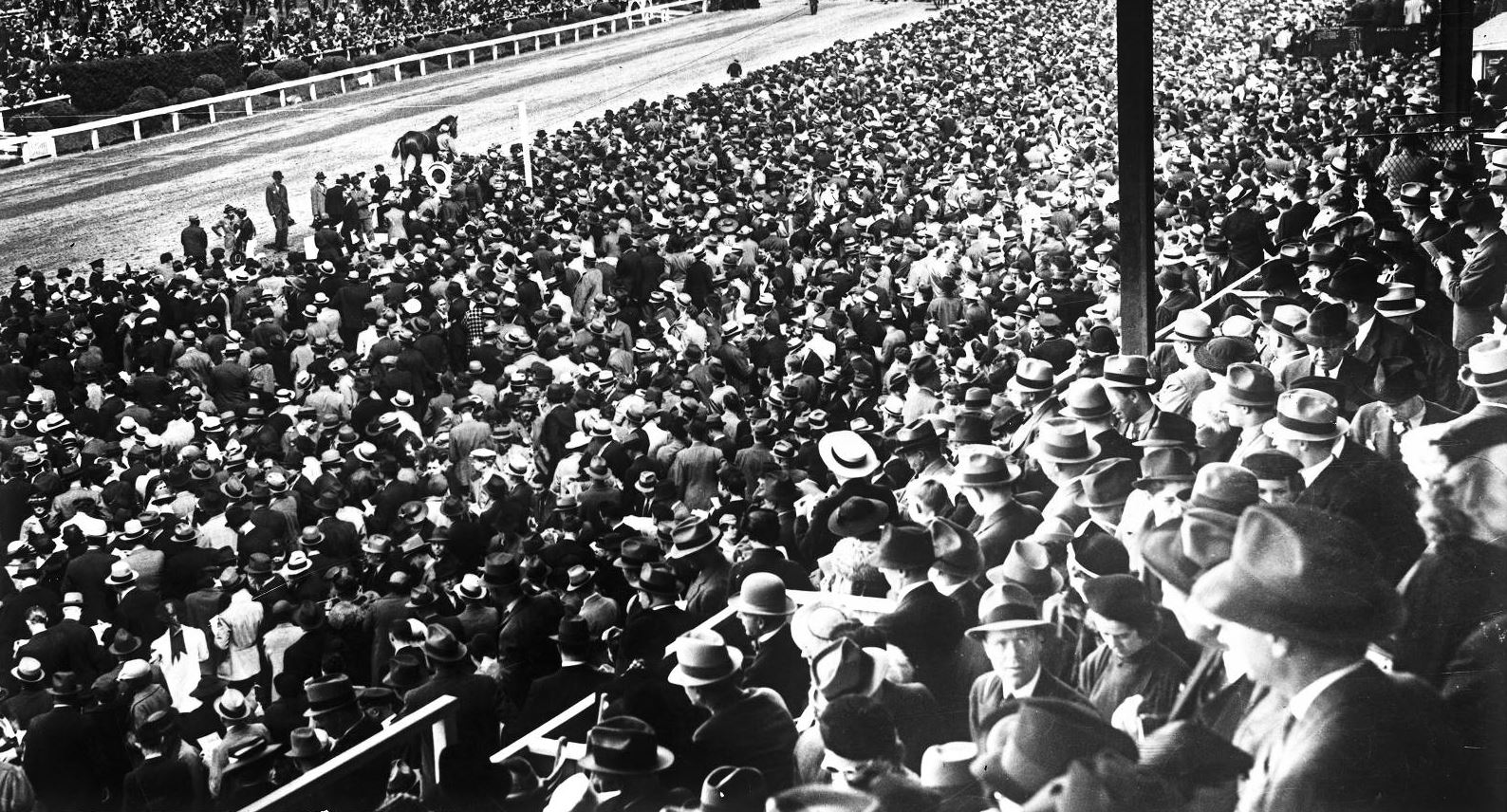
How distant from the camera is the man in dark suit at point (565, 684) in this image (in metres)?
5.49

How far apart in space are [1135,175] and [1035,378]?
4.53 ft

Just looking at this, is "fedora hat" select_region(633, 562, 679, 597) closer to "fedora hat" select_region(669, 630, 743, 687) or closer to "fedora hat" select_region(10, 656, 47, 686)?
"fedora hat" select_region(669, 630, 743, 687)

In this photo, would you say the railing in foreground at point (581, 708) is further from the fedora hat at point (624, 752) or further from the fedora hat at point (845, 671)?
the fedora hat at point (845, 671)

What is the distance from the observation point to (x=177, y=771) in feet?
19.2

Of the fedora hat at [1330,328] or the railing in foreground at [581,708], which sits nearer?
the railing in foreground at [581,708]

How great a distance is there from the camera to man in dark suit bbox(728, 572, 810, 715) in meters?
5.07

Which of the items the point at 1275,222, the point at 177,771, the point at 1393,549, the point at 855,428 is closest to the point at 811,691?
the point at 1393,549

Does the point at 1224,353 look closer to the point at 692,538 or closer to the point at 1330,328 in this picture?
the point at 1330,328

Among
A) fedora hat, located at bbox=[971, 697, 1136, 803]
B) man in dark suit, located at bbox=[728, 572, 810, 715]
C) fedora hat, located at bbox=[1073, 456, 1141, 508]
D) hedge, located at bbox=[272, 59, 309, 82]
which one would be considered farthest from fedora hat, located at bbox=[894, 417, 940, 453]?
hedge, located at bbox=[272, 59, 309, 82]

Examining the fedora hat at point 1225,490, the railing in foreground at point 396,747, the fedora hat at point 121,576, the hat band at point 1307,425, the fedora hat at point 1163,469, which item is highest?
the fedora hat at point 1225,490

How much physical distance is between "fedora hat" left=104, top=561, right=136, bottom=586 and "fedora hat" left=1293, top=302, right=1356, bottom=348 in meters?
6.02

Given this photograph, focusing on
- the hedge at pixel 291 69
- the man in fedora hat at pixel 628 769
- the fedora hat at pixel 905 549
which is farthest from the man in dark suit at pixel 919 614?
the hedge at pixel 291 69

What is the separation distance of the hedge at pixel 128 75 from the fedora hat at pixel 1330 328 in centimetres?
2066

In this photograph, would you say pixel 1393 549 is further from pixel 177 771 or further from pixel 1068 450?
pixel 177 771
